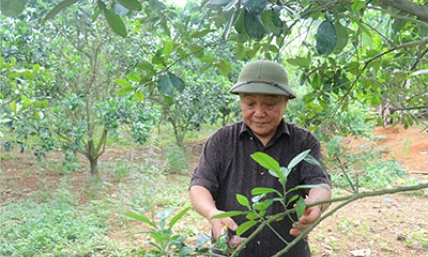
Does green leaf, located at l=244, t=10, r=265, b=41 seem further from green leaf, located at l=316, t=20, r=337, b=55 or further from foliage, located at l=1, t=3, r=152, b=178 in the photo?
foliage, located at l=1, t=3, r=152, b=178

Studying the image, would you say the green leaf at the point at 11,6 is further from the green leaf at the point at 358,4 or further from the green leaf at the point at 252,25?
the green leaf at the point at 358,4

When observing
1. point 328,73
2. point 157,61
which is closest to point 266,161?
point 157,61

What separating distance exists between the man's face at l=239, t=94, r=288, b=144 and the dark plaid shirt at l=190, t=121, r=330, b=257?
0.18 feet

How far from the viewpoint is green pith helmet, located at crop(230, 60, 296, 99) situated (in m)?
1.38

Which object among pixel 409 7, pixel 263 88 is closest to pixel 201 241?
pixel 263 88

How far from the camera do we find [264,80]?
1.40 meters

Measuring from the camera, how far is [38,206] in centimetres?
423

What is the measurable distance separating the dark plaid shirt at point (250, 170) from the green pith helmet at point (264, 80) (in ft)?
0.51

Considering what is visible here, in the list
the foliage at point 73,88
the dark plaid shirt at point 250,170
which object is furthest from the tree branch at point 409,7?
the foliage at point 73,88

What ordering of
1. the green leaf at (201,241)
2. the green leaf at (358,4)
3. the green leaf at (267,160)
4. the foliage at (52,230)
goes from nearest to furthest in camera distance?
the green leaf at (267,160) < the green leaf at (201,241) < the green leaf at (358,4) < the foliage at (52,230)

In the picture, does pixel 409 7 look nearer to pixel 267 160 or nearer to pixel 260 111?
pixel 260 111

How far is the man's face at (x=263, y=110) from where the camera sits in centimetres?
142

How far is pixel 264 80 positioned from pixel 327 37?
0.37 m

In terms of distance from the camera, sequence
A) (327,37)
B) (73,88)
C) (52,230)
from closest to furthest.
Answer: (327,37) → (52,230) → (73,88)
